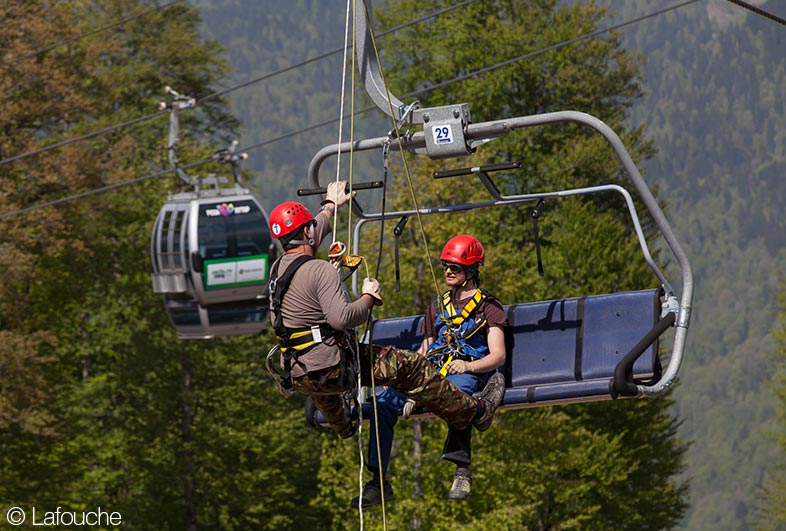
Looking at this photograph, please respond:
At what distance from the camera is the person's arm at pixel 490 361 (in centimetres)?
990

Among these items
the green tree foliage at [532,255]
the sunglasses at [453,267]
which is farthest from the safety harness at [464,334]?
the green tree foliage at [532,255]

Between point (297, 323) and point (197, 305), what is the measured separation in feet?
62.7

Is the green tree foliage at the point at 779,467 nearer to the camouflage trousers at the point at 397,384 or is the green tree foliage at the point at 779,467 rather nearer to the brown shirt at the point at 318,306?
the camouflage trousers at the point at 397,384

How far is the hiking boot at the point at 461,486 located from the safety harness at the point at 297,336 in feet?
3.88

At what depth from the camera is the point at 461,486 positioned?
9625 millimetres

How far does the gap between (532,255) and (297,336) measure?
27.9m

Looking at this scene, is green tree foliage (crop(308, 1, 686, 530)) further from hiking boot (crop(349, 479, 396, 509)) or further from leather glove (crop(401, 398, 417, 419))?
hiking boot (crop(349, 479, 396, 509))

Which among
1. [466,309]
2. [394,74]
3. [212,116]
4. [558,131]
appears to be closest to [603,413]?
[558,131]

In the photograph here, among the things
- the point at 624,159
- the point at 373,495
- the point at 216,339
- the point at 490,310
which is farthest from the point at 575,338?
the point at 216,339

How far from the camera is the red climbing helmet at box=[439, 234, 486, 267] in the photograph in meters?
9.92

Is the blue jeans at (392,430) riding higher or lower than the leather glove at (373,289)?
lower

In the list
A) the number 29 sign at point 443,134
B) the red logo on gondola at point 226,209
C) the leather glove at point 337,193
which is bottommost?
the red logo on gondola at point 226,209

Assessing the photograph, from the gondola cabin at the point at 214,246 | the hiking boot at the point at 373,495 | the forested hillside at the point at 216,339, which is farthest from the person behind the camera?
the forested hillside at the point at 216,339

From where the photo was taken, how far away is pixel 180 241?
1044 inches
